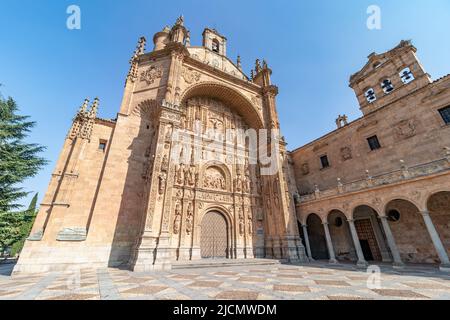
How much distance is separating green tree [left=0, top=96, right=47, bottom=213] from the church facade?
6.22 meters

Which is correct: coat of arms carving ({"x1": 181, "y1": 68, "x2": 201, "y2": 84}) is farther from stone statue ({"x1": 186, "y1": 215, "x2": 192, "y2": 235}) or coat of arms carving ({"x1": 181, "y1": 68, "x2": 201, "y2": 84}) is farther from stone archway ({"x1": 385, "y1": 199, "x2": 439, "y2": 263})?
stone archway ({"x1": 385, "y1": 199, "x2": 439, "y2": 263})

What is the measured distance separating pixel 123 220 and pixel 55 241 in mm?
3354

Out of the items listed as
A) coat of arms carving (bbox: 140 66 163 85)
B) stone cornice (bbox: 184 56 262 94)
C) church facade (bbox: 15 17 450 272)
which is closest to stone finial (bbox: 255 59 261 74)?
church facade (bbox: 15 17 450 272)

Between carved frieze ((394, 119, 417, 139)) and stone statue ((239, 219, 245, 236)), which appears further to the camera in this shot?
stone statue ((239, 219, 245, 236))

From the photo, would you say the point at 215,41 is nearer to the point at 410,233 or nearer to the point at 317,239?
the point at 317,239

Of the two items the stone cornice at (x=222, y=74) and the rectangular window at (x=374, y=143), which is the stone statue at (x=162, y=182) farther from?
the rectangular window at (x=374, y=143)

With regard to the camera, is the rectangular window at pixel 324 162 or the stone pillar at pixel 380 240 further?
the rectangular window at pixel 324 162

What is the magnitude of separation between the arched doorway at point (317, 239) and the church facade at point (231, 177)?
0.38ft

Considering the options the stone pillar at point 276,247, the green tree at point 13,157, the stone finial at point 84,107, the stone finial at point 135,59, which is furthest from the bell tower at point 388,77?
the green tree at point 13,157

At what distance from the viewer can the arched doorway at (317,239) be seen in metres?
17.4

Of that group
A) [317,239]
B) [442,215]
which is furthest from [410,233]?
[317,239]

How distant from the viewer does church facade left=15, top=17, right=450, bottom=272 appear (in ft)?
34.6

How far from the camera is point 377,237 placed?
1420 centimetres
